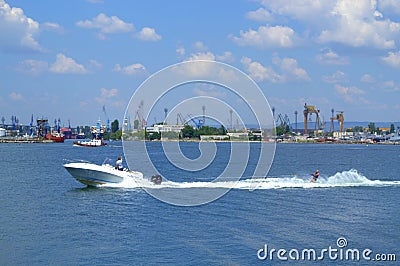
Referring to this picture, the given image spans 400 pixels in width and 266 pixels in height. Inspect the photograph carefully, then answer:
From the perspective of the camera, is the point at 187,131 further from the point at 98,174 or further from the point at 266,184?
the point at 98,174

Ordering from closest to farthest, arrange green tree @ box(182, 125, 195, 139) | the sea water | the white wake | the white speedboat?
the sea water
the white speedboat
the white wake
green tree @ box(182, 125, 195, 139)

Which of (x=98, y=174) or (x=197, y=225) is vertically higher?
(x=98, y=174)

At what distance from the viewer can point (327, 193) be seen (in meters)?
39.9

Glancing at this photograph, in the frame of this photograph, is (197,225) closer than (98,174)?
Yes

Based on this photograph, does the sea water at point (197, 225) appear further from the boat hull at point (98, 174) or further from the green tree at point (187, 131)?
the green tree at point (187, 131)

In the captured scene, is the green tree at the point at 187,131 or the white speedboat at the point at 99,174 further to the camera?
the green tree at the point at 187,131

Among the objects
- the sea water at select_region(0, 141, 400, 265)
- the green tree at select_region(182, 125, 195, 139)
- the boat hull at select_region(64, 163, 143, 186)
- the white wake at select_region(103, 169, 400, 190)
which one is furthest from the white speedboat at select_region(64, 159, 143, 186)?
the green tree at select_region(182, 125, 195, 139)

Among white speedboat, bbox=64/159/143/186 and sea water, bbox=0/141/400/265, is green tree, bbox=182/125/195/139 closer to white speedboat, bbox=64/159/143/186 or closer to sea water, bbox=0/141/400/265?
white speedboat, bbox=64/159/143/186

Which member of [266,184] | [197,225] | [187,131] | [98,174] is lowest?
[197,225]

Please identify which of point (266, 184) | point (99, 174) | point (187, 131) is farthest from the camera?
point (187, 131)

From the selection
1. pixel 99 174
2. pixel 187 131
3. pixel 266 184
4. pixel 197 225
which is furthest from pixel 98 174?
pixel 187 131

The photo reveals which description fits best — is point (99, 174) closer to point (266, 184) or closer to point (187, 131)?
point (266, 184)

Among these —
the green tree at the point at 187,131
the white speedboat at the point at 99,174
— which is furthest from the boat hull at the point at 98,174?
the green tree at the point at 187,131

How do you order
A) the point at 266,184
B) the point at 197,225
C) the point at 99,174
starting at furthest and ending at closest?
the point at 266,184 < the point at 99,174 < the point at 197,225
